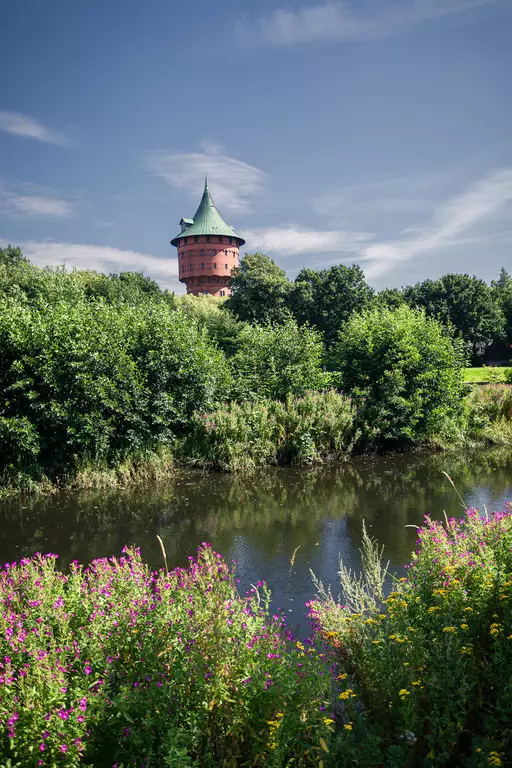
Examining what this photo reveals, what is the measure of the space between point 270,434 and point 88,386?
17.3 feet

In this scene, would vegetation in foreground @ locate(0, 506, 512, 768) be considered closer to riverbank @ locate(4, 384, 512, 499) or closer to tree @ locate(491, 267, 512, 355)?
riverbank @ locate(4, 384, 512, 499)

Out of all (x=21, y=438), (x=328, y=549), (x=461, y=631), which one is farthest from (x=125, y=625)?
(x=21, y=438)

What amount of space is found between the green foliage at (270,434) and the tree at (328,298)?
2882cm

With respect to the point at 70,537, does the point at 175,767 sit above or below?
above

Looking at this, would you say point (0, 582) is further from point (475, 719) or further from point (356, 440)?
point (356, 440)

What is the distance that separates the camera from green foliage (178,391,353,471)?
16.1 m

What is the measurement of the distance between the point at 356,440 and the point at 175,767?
1500cm

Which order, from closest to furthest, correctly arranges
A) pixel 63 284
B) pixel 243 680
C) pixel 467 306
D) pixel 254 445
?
pixel 243 680 < pixel 254 445 < pixel 63 284 < pixel 467 306

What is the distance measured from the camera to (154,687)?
379cm

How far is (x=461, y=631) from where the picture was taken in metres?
4.34

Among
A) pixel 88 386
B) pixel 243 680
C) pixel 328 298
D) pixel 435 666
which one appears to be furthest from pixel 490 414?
pixel 328 298

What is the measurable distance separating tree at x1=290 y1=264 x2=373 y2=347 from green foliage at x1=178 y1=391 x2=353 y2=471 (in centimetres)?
2882

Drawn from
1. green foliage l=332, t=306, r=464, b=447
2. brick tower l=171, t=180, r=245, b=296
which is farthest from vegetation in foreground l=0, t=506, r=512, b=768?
brick tower l=171, t=180, r=245, b=296

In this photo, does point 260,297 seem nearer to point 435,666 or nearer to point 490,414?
point 490,414
